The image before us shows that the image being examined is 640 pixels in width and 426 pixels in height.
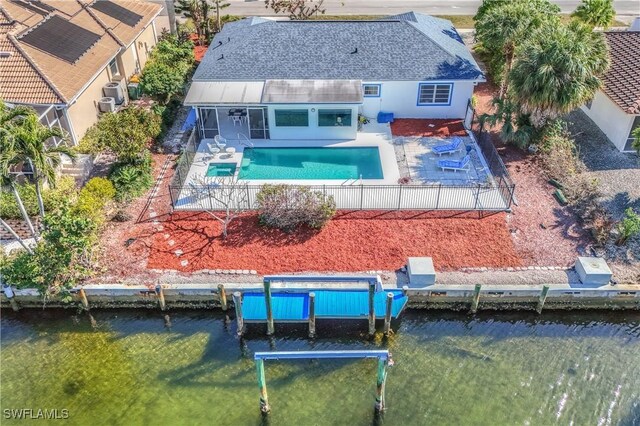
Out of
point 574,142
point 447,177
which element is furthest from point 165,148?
point 574,142

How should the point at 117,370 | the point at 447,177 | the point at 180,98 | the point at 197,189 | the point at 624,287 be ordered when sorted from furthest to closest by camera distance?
the point at 180,98 → the point at 447,177 → the point at 197,189 → the point at 624,287 → the point at 117,370

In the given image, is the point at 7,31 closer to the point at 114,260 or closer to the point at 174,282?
the point at 114,260

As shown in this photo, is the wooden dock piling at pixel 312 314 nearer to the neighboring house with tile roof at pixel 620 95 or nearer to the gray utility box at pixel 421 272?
the gray utility box at pixel 421 272

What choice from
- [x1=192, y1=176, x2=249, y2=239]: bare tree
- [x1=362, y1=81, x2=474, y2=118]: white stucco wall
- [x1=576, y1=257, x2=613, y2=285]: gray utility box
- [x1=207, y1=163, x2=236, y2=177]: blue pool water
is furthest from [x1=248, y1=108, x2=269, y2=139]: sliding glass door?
[x1=576, y1=257, x2=613, y2=285]: gray utility box

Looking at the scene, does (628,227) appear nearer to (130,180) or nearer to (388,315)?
(388,315)

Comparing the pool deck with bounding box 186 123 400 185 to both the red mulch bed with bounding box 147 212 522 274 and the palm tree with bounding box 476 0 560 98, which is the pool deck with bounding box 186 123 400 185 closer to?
the red mulch bed with bounding box 147 212 522 274

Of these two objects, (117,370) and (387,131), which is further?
(387,131)
